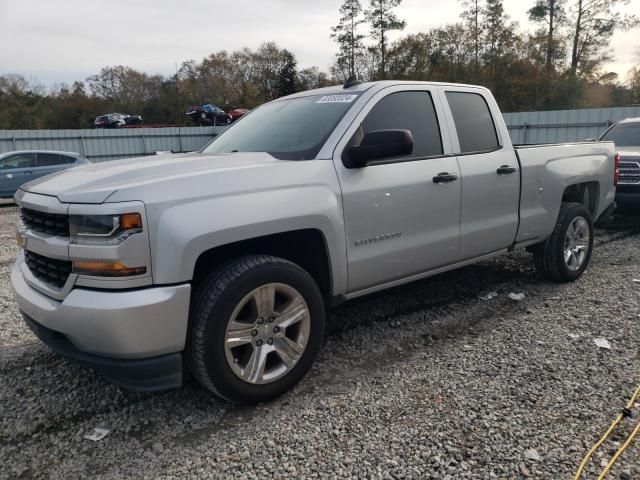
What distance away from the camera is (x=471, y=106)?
4.27 metres

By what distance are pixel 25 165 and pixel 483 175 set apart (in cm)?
1363

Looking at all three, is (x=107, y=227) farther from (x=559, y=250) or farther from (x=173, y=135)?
(x=173, y=135)

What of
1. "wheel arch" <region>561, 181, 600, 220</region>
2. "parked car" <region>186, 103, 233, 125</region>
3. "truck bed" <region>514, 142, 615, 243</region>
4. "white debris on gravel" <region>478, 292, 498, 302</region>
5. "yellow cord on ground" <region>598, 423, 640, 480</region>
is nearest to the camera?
"yellow cord on ground" <region>598, 423, 640, 480</region>

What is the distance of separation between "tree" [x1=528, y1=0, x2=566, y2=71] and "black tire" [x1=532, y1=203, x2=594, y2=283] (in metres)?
38.7

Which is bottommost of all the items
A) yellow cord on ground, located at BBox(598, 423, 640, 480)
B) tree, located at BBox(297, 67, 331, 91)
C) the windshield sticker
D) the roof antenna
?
yellow cord on ground, located at BBox(598, 423, 640, 480)

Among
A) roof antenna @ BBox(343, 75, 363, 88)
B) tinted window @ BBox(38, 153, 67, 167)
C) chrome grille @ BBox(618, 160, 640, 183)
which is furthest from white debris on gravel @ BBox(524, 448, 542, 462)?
tinted window @ BBox(38, 153, 67, 167)

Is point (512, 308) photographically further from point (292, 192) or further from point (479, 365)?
point (292, 192)

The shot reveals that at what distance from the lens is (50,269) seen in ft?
8.78

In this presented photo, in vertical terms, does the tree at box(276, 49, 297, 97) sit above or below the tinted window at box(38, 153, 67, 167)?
above

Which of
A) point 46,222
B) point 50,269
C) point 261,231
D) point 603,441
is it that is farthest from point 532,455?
point 46,222

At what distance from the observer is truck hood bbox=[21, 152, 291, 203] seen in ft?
8.07

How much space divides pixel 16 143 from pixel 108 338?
22.4 m

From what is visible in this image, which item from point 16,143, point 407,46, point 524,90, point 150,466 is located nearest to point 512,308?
point 150,466

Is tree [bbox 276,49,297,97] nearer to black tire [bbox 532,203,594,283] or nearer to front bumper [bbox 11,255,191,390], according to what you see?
black tire [bbox 532,203,594,283]
